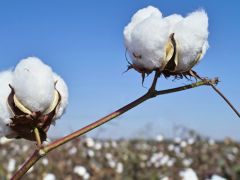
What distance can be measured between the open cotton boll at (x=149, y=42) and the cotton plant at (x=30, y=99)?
15 centimetres

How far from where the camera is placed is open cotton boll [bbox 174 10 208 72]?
3.81ft

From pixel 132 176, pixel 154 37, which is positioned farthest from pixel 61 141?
pixel 132 176

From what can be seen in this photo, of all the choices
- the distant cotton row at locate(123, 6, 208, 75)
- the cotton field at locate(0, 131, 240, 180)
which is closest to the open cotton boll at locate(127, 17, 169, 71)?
the distant cotton row at locate(123, 6, 208, 75)

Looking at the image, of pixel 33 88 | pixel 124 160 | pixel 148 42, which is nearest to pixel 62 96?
pixel 33 88

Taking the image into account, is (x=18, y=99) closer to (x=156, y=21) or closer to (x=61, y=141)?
(x=61, y=141)

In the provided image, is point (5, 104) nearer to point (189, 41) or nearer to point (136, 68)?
point (136, 68)

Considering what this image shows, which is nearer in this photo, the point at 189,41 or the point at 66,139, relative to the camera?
the point at 66,139

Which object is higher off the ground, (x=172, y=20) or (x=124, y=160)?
(x=172, y=20)

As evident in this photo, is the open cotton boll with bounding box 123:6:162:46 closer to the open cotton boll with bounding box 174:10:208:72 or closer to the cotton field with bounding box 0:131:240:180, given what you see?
the open cotton boll with bounding box 174:10:208:72

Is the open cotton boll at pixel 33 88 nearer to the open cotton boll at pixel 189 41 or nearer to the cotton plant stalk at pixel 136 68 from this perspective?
the cotton plant stalk at pixel 136 68

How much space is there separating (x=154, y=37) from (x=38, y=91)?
0.78ft

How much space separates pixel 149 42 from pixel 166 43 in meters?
0.03

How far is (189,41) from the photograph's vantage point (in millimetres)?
1161

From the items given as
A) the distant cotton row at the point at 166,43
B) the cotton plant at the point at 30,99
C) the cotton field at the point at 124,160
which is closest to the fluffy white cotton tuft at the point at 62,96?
the cotton plant at the point at 30,99
